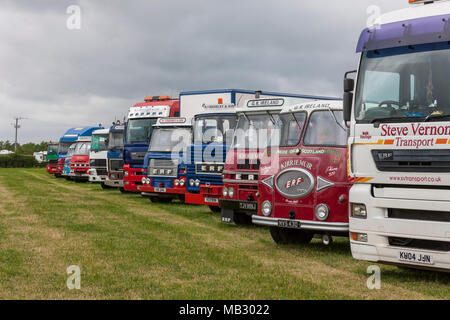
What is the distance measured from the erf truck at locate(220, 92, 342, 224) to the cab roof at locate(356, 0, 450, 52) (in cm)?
461

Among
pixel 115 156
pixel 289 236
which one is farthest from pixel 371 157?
pixel 115 156

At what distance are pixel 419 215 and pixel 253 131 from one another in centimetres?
607

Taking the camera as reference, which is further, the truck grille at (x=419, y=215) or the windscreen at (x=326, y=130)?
the windscreen at (x=326, y=130)

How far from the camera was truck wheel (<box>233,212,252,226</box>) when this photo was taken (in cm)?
1396

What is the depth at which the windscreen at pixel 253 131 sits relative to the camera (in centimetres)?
1330

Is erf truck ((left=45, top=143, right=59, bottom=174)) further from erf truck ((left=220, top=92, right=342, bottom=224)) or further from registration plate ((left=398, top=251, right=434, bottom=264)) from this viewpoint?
registration plate ((left=398, top=251, right=434, bottom=264))

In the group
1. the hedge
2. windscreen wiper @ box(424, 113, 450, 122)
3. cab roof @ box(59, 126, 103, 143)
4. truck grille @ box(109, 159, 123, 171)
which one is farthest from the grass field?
the hedge

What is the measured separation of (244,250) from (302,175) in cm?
172

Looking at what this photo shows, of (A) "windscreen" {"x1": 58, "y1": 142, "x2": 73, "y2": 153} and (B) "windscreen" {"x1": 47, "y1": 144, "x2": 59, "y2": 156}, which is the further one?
(B) "windscreen" {"x1": 47, "y1": 144, "x2": 59, "y2": 156}

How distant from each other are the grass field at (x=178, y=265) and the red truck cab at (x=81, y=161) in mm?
20692

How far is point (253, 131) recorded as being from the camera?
529 inches

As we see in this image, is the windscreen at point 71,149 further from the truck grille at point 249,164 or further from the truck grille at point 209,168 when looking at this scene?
the truck grille at point 249,164

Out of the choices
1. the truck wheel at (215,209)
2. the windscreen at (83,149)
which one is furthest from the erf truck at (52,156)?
the truck wheel at (215,209)
